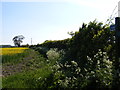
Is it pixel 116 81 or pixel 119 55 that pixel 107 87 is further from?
pixel 119 55

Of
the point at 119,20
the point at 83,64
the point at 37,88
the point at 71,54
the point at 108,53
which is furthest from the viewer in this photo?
the point at 71,54

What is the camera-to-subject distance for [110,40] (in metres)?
7.95

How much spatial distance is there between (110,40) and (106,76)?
2.30 m

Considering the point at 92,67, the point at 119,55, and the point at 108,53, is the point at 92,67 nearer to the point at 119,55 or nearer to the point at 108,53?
the point at 108,53

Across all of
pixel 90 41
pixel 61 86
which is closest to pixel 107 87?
pixel 61 86

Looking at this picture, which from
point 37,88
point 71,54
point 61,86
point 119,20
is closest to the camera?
point 119,20

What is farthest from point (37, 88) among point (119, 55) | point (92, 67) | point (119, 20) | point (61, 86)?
point (119, 20)

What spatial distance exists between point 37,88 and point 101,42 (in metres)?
2.66

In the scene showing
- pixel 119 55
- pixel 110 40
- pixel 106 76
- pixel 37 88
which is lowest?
pixel 37 88

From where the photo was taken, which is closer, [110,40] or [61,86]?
[61,86]

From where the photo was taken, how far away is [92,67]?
23.3ft

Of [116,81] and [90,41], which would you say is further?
[90,41]

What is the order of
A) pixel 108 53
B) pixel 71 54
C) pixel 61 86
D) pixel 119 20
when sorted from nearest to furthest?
pixel 119 20
pixel 61 86
pixel 108 53
pixel 71 54

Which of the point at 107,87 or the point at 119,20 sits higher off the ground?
the point at 119,20
